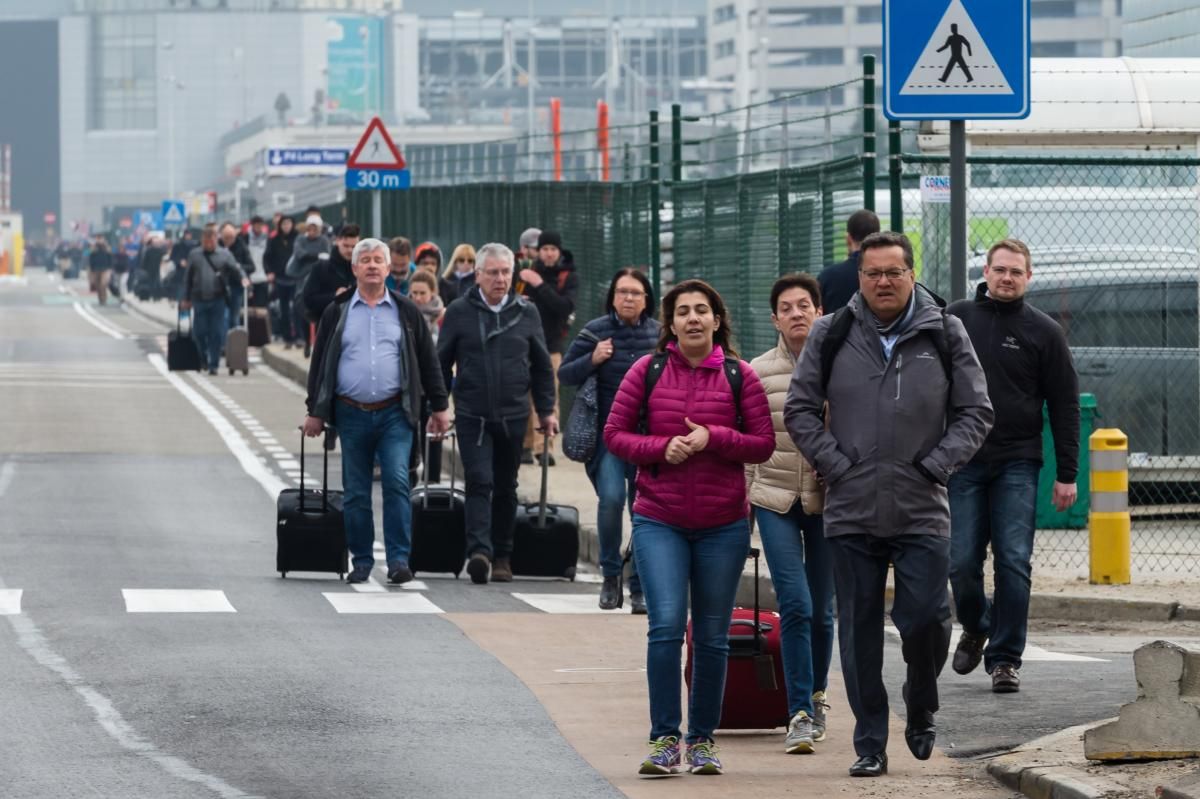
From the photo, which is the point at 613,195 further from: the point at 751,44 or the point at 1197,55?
the point at 751,44

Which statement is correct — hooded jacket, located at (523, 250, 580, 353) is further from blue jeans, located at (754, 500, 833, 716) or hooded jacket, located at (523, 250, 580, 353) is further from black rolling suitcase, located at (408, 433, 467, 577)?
blue jeans, located at (754, 500, 833, 716)

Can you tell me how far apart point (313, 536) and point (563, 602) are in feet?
5.40

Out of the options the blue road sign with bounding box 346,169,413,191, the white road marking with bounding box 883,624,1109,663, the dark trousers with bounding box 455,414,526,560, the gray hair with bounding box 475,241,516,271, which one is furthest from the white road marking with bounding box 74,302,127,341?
the white road marking with bounding box 883,624,1109,663

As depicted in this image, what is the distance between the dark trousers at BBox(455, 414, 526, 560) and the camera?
48.4ft

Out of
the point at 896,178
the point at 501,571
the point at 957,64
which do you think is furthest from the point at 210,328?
the point at 957,64

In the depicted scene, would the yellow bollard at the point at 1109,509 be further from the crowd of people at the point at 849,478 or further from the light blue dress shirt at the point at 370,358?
the light blue dress shirt at the point at 370,358

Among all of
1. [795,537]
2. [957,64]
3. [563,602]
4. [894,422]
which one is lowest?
[563,602]

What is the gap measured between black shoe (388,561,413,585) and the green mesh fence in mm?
3455

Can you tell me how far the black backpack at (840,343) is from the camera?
8766 millimetres

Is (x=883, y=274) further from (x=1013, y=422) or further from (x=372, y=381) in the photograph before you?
(x=372, y=381)

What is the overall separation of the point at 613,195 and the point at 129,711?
533 inches

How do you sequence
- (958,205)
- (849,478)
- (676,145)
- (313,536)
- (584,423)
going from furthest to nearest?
1. (676,145)
2. (313,536)
3. (584,423)
4. (958,205)
5. (849,478)

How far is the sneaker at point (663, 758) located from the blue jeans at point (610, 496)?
15.6 ft

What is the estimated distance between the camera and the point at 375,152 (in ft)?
90.9
